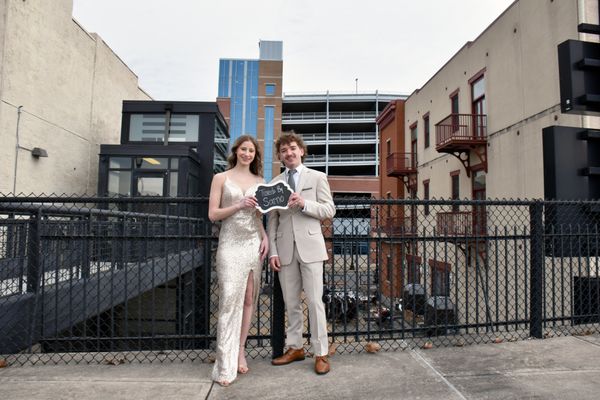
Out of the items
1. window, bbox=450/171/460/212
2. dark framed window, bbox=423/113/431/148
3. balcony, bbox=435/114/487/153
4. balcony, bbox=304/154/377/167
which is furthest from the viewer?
balcony, bbox=304/154/377/167

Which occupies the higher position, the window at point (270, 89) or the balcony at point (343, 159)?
the window at point (270, 89)

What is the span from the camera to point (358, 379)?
327 centimetres

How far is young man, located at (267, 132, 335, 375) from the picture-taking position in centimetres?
335

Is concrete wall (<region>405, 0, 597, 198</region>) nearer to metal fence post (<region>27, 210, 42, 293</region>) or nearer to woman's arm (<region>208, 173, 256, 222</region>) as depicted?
woman's arm (<region>208, 173, 256, 222</region>)

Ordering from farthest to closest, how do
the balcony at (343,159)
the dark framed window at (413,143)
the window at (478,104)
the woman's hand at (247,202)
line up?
the balcony at (343,159)
the dark framed window at (413,143)
the window at (478,104)
the woman's hand at (247,202)

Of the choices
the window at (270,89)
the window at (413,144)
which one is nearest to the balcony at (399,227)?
the window at (413,144)

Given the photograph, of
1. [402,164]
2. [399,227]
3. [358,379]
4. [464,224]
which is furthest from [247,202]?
[402,164]

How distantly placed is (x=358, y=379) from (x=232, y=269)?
4.51ft

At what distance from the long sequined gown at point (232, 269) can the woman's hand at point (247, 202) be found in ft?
0.25

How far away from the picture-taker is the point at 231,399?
115 inches

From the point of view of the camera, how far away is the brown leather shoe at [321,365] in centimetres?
334

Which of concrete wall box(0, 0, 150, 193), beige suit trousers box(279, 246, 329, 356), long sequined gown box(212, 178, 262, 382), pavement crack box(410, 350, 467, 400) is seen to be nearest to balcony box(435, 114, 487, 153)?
pavement crack box(410, 350, 467, 400)

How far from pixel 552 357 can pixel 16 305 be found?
5312 mm

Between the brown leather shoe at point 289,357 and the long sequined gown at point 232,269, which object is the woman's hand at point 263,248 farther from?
the brown leather shoe at point 289,357
